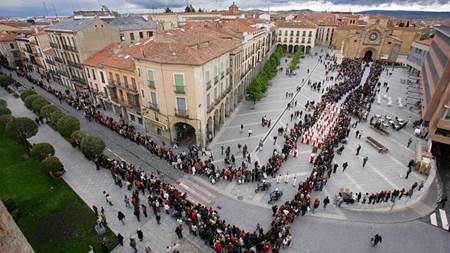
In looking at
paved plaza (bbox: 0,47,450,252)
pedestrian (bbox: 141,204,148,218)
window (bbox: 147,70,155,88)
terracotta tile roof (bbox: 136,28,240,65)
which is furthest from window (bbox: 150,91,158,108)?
pedestrian (bbox: 141,204,148,218)

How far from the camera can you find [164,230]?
55.1 feet

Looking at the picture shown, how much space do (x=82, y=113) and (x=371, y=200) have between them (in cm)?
3577

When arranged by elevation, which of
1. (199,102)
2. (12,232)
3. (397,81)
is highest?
(12,232)

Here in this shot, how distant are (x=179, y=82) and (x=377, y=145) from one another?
21.6 metres

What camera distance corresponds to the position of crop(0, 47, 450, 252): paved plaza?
1636 centimetres

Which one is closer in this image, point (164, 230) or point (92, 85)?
point (164, 230)

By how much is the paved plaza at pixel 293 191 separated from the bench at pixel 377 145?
44cm

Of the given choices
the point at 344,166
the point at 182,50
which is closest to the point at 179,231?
the point at 344,166

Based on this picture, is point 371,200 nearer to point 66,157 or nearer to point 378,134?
point 378,134

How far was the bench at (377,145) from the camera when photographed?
84.5 ft

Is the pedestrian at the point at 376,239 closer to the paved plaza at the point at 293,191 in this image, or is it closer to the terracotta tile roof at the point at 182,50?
the paved plaza at the point at 293,191

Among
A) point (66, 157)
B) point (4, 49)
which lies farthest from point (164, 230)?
point (4, 49)

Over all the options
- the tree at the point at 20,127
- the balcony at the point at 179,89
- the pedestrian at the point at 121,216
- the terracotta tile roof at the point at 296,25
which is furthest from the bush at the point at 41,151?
the terracotta tile roof at the point at 296,25

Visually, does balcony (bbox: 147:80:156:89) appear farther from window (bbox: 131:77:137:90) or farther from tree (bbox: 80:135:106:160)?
tree (bbox: 80:135:106:160)
